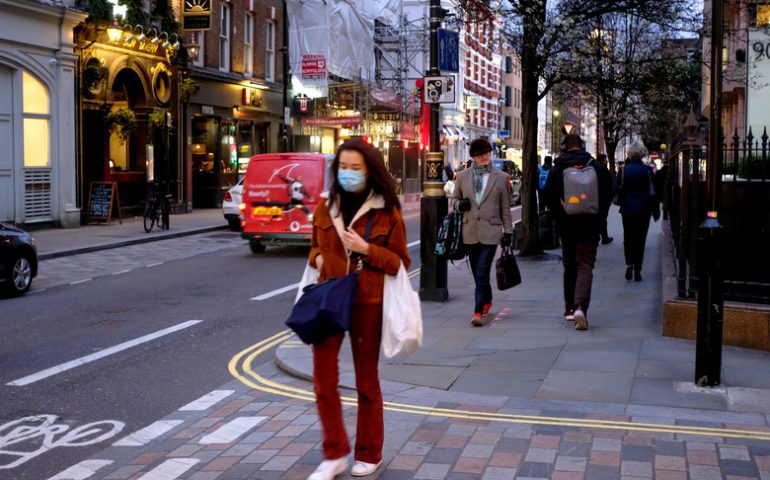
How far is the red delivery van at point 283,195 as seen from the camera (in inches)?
674

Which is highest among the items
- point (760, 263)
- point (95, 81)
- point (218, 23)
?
point (218, 23)

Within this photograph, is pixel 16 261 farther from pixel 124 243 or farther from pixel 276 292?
pixel 124 243

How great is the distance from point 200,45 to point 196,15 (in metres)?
2.74

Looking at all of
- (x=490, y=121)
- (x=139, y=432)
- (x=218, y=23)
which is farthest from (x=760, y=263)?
(x=490, y=121)

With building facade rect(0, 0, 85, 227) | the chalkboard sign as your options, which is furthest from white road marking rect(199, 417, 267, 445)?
the chalkboard sign

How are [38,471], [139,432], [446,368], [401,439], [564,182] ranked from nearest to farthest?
[38,471] → [401,439] → [139,432] → [446,368] → [564,182]

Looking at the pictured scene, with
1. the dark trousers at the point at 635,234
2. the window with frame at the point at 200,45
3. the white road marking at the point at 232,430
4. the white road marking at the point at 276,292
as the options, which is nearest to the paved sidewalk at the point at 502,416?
the white road marking at the point at 232,430

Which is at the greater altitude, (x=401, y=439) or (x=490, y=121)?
(x=490, y=121)

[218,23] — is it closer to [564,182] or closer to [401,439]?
[564,182]

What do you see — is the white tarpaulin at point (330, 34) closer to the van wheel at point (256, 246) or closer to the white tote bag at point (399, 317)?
the van wheel at point (256, 246)

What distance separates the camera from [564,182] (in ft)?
30.5

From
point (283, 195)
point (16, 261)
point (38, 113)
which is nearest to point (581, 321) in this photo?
point (16, 261)

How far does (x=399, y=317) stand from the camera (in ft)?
15.7

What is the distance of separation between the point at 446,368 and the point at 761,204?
3.25m
